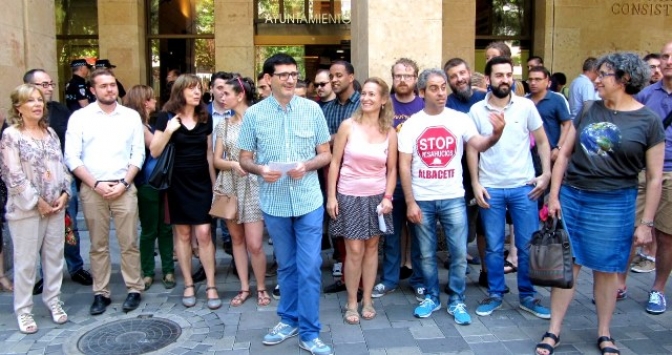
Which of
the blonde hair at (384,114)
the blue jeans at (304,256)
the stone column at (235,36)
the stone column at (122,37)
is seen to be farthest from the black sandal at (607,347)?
the stone column at (122,37)

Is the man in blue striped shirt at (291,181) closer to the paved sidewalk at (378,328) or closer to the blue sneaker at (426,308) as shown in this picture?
the paved sidewalk at (378,328)

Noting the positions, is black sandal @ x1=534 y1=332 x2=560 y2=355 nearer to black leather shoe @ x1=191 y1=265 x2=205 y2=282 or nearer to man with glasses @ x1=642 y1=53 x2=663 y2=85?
black leather shoe @ x1=191 y1=265 x2=205 y2=282

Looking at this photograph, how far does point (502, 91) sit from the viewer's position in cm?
471

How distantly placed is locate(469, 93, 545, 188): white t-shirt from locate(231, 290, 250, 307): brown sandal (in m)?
2.38

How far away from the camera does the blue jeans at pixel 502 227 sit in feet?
15.7

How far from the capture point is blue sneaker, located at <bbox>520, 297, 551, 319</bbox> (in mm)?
4775

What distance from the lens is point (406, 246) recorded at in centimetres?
599

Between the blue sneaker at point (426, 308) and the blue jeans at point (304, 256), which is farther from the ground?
the blue jeans at point (304, 256)

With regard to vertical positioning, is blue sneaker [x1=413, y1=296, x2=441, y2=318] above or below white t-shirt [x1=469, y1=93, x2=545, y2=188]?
below

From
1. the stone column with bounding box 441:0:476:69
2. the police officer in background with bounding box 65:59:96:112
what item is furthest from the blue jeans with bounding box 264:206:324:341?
the stone column with bounding box 441:0:476:69

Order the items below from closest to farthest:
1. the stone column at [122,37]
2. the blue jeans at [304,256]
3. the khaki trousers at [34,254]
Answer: the blue jeans at [304,256] < the khaki trousers at [34,254] < the stone column at [122,37]

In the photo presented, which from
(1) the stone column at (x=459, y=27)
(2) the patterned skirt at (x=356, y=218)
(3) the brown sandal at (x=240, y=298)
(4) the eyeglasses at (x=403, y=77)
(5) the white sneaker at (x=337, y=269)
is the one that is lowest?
(3) the brown sandal at (x=240, y=298)

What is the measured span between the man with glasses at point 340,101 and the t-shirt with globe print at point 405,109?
0.39 metres

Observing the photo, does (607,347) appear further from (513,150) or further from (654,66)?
(654,66)
